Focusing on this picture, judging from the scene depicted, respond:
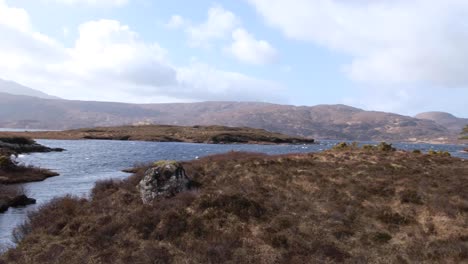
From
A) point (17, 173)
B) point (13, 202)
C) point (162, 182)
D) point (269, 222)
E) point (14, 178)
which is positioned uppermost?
point (162, 182)

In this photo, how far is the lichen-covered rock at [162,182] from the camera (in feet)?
87.2

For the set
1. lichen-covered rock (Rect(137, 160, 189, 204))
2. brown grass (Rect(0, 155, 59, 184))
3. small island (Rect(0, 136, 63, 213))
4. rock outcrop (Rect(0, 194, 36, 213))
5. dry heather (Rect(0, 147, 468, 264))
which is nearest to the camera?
dry heather (Rect(0, 147, 468, 264))

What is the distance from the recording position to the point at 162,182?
27359 mm

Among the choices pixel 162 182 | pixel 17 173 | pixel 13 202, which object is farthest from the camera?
pixel 17 173

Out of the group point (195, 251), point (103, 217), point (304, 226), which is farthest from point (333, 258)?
point (103, 217)

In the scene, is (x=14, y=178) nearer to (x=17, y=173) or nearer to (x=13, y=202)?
(x=17, y=173)

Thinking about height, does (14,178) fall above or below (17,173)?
below

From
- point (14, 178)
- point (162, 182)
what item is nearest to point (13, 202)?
point (162, 182)

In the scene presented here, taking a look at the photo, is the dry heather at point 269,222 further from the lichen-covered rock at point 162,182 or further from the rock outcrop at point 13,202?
the rock outcrop at point 13,202

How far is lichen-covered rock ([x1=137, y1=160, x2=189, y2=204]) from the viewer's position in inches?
1046

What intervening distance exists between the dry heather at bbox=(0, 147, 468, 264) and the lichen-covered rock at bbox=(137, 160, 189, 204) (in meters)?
1.20

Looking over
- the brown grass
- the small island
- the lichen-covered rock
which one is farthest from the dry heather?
the brown grass

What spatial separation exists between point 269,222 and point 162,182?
975 centimetres

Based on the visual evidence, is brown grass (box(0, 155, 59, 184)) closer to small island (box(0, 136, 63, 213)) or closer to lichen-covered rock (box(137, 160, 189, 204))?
small island (box(0, 136, 63, 213))
